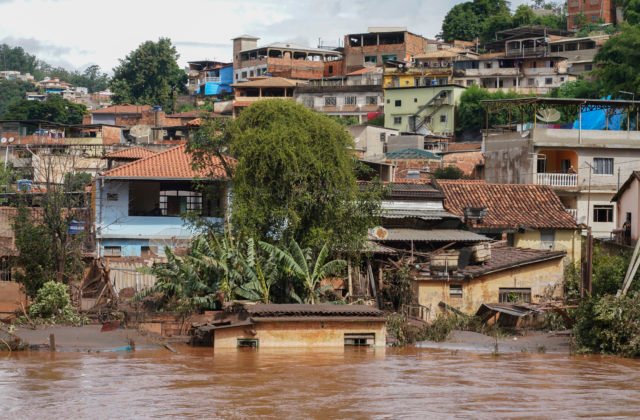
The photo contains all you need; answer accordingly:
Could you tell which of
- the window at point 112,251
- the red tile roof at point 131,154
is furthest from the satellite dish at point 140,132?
the window at point 112,251

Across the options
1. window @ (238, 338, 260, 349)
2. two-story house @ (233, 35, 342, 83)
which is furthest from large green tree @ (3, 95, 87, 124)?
window @ (238, 338, 260, 349)

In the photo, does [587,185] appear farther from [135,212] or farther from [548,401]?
[548,401]

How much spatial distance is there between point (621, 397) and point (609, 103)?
756 inches

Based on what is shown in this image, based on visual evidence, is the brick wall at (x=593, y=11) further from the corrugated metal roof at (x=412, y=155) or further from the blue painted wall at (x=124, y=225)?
the blue painted wall at (x=124, y=225)

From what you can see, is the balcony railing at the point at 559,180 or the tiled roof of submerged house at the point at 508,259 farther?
the balcony railing at the point at 559,180

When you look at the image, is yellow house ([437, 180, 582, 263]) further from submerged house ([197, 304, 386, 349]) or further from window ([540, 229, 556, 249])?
submerged house ([197, 304, 386, 349])

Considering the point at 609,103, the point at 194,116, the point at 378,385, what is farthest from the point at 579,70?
the point at 378,385

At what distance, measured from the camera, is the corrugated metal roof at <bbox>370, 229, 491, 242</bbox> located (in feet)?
93.9

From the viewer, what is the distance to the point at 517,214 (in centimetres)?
3156

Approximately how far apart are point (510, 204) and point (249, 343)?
11.5 meters

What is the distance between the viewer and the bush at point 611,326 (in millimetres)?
22922

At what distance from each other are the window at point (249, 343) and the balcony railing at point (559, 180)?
15.4m

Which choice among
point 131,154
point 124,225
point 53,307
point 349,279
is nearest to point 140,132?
point 131,154

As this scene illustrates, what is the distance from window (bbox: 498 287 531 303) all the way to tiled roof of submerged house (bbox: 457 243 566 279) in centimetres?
64
